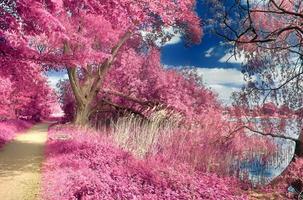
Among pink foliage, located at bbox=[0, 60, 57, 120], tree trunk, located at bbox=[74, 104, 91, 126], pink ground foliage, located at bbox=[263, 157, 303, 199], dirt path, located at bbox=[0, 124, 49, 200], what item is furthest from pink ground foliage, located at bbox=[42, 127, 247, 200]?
tree trunk, located at bbox=[74, 104, 91, 126]

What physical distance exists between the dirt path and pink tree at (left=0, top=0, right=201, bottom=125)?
297 cm

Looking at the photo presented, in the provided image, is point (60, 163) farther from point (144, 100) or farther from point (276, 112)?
point (144, 100)

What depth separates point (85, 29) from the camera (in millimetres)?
23250

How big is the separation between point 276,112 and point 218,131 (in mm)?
2017

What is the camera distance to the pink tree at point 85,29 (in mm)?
8086

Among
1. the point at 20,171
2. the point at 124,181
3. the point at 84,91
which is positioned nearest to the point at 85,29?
the point at 84,91

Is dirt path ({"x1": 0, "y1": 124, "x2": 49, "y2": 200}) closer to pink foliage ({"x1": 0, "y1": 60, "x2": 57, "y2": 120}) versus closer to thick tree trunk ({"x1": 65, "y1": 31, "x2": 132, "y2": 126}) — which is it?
pink foliage ({"x1": 0, "y1": 60, "x2": 57, "y2": 120})

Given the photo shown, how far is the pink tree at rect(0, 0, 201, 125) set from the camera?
8086 millimetres

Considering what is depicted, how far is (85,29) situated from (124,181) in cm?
1527

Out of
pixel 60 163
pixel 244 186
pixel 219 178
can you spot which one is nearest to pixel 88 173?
pixel 60 163

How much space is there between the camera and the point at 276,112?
12500 millimetres

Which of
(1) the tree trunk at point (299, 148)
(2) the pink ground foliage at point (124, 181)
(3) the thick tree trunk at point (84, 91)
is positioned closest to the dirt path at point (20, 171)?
(2) the pink ground foliage at point (124, 181)

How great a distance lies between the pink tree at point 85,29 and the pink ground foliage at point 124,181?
2.74 metres

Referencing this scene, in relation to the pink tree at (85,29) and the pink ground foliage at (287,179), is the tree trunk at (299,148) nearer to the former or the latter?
the pink ground foliage at (287,179)
